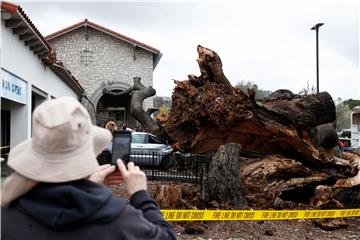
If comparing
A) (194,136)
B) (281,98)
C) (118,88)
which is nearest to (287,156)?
(281,98)

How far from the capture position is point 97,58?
32.4m

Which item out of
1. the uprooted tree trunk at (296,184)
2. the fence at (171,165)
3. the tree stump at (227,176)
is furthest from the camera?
the fence at (171,165)

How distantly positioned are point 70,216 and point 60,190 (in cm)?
10

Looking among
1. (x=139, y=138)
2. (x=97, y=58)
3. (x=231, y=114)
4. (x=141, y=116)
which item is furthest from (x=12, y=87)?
(x=97, y=58)

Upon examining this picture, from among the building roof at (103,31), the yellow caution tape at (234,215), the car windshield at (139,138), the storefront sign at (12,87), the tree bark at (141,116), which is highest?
the building roof at (103,31)

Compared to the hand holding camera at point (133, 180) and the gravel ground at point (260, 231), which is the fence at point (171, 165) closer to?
the gravel ground at point (260, 231)

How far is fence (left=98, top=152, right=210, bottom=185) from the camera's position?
39.4 feet

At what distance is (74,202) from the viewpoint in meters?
1.59

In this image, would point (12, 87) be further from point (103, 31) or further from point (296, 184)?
point (103, 31)

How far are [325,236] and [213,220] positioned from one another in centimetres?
169

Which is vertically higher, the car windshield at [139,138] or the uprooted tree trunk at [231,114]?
the uprooted tree trunk at [231,114]

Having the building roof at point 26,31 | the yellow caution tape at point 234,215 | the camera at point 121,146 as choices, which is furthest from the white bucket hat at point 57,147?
the building roof at point 26,31

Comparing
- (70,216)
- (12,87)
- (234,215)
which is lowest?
(234,215)

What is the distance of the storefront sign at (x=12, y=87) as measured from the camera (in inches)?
394
